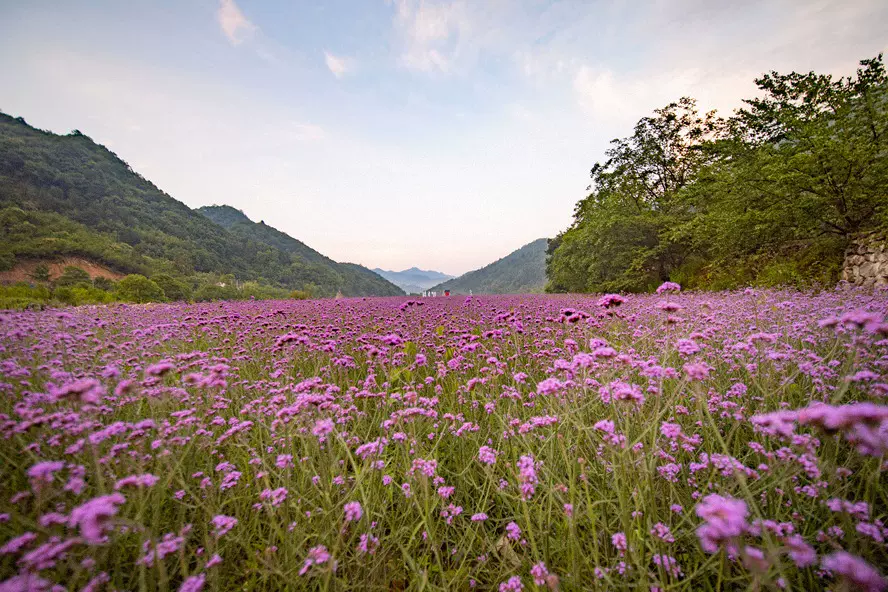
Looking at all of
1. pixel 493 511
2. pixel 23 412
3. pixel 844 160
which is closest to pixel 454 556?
pixel 493 511

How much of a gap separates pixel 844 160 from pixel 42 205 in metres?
90.7

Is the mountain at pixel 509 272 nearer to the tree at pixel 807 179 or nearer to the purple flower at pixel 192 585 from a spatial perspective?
the tree at pixel 807 179

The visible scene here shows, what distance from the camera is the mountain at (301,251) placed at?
87.2 m

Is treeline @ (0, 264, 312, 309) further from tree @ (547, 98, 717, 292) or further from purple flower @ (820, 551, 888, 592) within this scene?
tree @ (547, 98, 717, 292)

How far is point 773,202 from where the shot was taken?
39.4 feet

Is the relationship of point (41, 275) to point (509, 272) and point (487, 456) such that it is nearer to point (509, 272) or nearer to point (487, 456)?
point (487, 456)

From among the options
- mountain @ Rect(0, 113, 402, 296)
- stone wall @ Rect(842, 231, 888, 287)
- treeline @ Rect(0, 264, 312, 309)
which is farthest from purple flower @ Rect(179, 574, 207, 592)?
mountain @ Rect(0, 113, 402, 296)

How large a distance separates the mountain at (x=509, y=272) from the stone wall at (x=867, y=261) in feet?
350

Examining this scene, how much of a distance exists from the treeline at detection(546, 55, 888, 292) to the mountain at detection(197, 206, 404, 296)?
224 ft

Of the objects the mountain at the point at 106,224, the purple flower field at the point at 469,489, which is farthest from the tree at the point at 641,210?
the mountain at the point at 106,224

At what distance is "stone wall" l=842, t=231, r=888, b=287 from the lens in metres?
8.29

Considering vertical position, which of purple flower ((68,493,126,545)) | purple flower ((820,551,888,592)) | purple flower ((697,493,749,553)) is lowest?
purple flower ((68,493,126,545))

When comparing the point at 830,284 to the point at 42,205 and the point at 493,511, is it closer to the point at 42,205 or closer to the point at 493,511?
the point at 493,511

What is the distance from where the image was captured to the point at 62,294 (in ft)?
46.4
